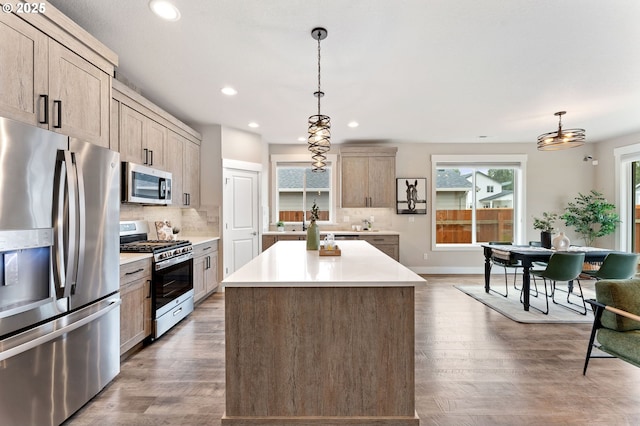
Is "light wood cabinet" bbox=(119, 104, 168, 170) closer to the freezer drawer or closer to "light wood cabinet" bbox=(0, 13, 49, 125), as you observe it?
"light wood cabinet" bbox=(0, 13, 49, 125)

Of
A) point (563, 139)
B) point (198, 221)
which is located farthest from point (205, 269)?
point (563, 139)

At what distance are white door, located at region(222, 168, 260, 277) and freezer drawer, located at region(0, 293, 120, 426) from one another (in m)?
2.54

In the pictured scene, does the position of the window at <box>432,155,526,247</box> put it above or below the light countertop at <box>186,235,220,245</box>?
above

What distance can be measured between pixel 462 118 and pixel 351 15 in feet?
9.93

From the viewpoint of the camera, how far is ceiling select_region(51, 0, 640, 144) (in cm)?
203

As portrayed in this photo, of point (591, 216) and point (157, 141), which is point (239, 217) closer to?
point (157, 141)

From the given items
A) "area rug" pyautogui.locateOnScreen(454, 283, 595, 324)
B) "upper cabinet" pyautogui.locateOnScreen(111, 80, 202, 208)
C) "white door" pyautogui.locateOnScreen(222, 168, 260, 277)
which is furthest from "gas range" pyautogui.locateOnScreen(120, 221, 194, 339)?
"area rug" pyautogui.locateOnScreen(454, 283, 595, 324)

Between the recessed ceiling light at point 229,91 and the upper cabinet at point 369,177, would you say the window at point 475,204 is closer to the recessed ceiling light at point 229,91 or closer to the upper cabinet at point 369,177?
the upper cabinet at point 369,177

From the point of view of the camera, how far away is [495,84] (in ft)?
10.5

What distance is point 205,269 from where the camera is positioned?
4121 mm

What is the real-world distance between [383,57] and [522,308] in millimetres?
3570

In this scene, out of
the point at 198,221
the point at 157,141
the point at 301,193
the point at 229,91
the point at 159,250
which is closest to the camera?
the point at 159,250

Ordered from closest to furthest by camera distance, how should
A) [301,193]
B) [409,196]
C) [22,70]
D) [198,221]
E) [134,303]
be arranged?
[22,70] < [134,303] < [198,221] < [409,196] < [301,193]

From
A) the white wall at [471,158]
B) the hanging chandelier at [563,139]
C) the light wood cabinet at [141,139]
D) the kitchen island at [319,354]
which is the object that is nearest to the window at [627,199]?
the white wall at [471,158]
